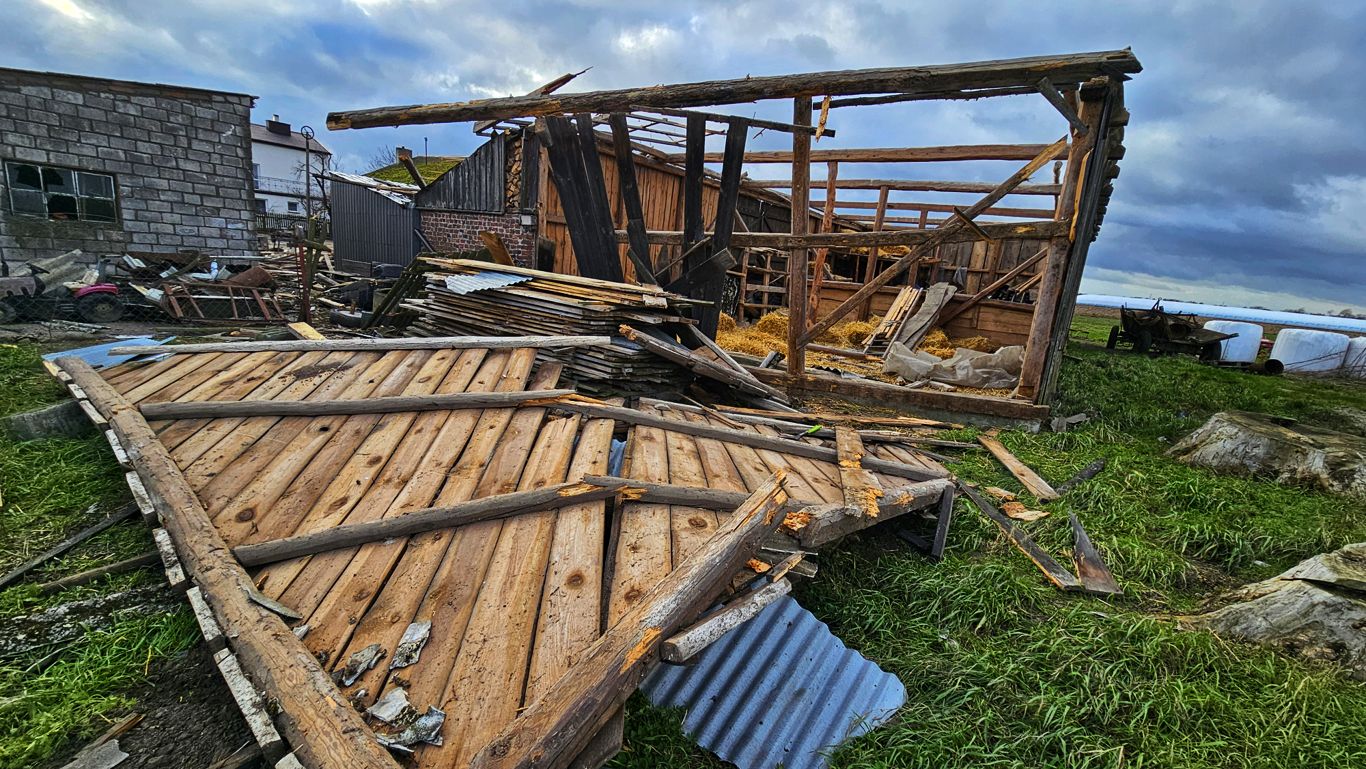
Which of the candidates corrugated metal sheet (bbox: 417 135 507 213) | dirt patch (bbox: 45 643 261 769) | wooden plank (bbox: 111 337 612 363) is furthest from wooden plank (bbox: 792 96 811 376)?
corrugated metal sheet (bbox: 417 135 507 213)

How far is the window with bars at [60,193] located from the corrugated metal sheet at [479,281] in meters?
9.56

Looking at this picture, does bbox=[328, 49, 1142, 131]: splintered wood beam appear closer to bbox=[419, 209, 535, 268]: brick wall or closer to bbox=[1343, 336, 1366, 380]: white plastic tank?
bbox=[419, 209, 535, 268]: brick wall

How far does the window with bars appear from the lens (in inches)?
412

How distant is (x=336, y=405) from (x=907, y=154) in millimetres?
9803

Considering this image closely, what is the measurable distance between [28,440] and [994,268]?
15028 millimetres

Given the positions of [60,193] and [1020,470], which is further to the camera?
[60,193]

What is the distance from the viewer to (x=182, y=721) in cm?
220

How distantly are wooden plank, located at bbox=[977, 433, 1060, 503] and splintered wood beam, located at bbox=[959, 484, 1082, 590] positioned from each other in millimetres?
580

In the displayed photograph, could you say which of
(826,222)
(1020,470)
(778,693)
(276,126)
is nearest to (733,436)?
(778,693)

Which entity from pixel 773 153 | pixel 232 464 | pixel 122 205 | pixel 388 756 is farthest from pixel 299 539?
pixel 122 205

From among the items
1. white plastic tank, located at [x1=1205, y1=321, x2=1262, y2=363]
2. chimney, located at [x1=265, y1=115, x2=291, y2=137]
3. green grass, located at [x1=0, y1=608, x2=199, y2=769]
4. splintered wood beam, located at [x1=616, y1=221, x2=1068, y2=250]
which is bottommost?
green grass, located at [x1=0, y1=608, x2=199, y2=769]

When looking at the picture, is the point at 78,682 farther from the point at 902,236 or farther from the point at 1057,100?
the point at 1057,100

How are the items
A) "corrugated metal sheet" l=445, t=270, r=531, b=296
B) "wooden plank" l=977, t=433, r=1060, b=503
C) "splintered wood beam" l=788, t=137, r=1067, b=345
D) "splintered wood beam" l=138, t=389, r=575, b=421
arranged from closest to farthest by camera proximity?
1. "splintered wood beam" l=138, t=389, r=575, b=421
2. "wooden plank" l=977, t=433, r=1060, b=503
3. "splintered wood beam" l=788, t=137, r=1067, b=345
4. "corrugated metal sheet" l=445, t=270, r=531, b=296

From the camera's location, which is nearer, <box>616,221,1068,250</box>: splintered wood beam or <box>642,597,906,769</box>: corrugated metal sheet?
<box>642,597,906,769</box>: corrugated metal sheet
